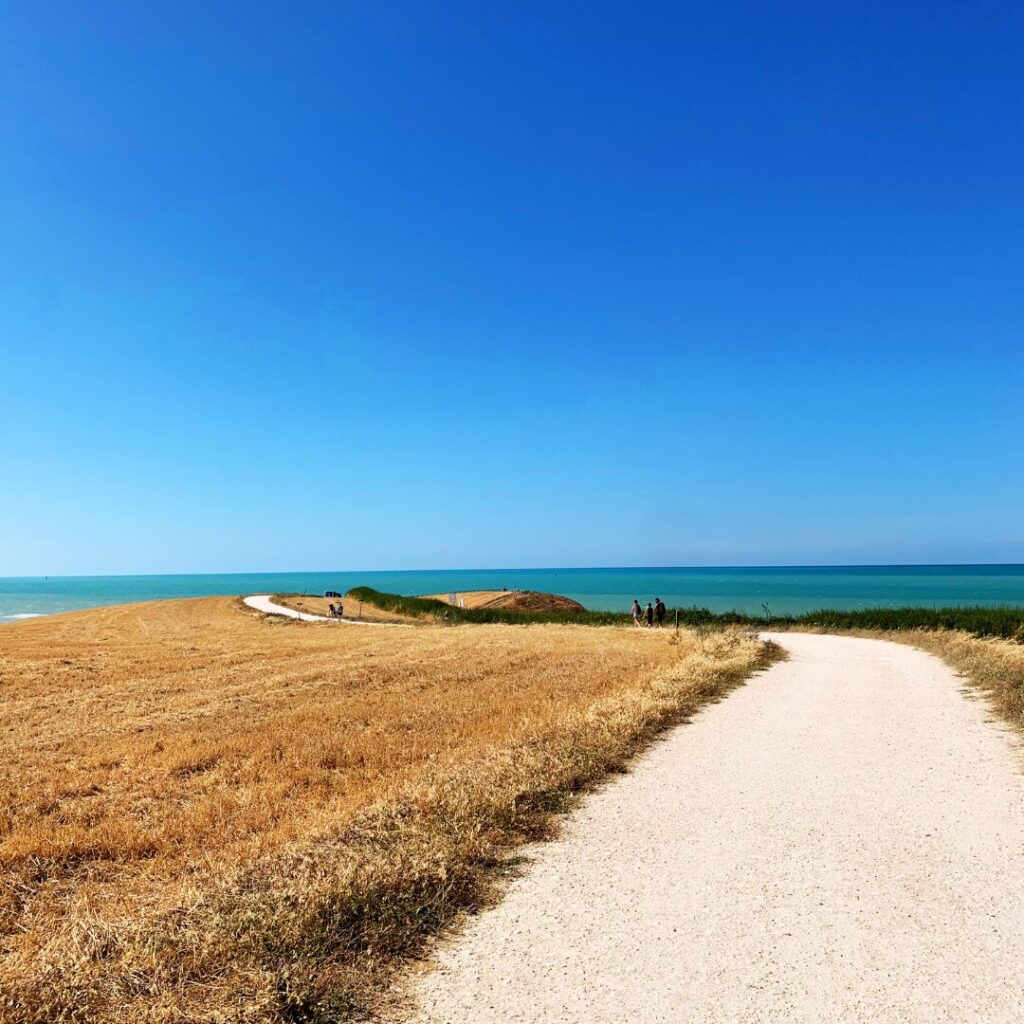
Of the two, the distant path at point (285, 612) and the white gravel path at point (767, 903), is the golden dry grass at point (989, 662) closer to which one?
the white gravel path at point (767, 903)

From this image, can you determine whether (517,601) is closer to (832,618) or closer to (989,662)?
(832,618)

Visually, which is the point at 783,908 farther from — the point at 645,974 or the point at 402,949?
the point at 402,949

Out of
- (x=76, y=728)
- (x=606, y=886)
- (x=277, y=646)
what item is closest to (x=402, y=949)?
(x=606, y=886)

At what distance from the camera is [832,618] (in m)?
38.3

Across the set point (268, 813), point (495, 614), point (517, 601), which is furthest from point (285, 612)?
point (268, 813)

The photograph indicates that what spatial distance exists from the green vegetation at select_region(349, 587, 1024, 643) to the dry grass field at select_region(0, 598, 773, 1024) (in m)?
16.0

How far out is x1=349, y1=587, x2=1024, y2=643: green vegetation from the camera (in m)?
28.0

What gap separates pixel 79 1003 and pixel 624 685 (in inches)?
540

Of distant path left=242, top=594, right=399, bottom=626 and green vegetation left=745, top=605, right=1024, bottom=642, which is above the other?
green vegetation left=745, top=605, right=1024, bottom=642

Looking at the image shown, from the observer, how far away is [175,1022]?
12.2ft

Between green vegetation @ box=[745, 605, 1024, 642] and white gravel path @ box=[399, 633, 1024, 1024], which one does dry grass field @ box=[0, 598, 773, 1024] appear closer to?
white gravel path @ box=[399, 633, 1024, 1024]

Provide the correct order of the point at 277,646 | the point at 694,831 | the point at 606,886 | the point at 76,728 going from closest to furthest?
the point at 606,886 → the point at 694,831 → the point at 76,728 → the point at 277,646

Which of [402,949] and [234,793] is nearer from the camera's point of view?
[402,949]

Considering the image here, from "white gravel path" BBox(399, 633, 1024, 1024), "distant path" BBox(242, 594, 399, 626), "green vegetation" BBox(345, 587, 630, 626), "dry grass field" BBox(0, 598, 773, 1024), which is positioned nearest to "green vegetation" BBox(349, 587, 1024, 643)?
"green vegetation" BBox(345, 587, 630, 626)
